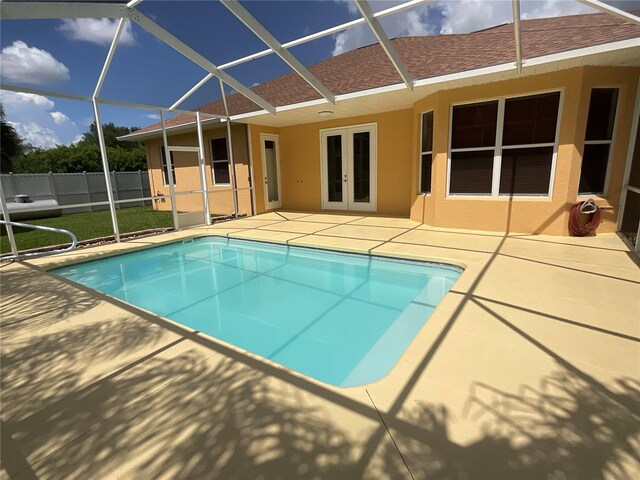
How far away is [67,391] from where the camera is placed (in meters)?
2.29

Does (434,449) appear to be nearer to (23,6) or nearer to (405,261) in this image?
(405,261)

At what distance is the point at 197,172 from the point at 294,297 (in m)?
8.91

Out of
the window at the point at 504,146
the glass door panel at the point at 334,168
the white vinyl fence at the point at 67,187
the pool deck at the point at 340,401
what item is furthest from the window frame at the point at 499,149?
the white vinyl fence at the point at 67,187

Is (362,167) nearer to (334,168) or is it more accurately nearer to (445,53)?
(334,168)

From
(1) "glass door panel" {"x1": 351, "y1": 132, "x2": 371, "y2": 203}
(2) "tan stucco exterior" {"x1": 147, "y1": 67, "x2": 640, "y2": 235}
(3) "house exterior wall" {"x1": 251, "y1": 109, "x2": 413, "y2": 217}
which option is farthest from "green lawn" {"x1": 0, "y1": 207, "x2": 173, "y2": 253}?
(1) "glass door panel" {"x1": 351, "y1": 132, "x2": 371, "y2": 203}

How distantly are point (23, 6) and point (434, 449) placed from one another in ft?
21.4

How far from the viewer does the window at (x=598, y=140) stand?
5.84 metres

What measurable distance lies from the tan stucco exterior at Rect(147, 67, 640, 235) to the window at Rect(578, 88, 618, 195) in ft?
0.33

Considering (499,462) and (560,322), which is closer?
(499,462)

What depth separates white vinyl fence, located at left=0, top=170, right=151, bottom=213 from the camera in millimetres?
14508

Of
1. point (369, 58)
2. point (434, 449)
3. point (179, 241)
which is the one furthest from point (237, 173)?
point (434, 449)

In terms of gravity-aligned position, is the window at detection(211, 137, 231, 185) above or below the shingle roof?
below

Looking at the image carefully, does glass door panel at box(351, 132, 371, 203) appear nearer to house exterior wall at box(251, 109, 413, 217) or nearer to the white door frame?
house exterior wall at box(251, 109, 413, 217)

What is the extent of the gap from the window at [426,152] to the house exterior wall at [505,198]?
129 mm
